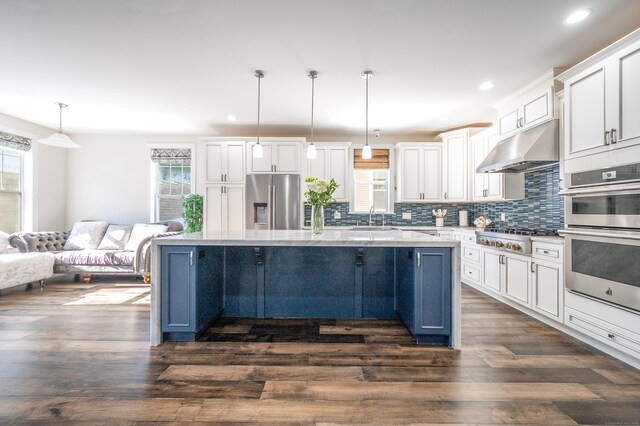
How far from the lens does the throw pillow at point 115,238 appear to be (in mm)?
5219

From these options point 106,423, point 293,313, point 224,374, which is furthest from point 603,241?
point 106,423

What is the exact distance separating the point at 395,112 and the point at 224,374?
407 centimetres

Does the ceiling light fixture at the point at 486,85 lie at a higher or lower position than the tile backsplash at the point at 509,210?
higher

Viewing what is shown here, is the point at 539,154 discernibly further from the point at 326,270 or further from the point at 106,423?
the point at 106,423

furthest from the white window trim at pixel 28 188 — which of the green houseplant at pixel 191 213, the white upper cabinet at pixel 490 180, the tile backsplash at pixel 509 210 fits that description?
the white upper cabinet at pixel 490 180

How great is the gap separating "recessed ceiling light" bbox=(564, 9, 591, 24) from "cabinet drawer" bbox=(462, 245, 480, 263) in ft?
8.75

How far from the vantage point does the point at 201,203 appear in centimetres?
546

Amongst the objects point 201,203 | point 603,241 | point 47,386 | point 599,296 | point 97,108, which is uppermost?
point 97,108

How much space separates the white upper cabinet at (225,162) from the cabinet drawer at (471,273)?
3.82m

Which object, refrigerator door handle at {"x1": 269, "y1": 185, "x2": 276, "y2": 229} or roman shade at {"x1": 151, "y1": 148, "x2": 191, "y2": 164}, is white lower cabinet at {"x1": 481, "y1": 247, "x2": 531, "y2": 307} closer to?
refrigerator door handle at {"x1": 269, "y1": 185, "x2": 276, "y2": 229}

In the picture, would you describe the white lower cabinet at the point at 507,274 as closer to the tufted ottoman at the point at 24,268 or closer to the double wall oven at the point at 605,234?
the double wall oven at the point at 605,234

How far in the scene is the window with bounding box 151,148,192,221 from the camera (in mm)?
6043

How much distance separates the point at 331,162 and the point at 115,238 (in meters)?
3.91

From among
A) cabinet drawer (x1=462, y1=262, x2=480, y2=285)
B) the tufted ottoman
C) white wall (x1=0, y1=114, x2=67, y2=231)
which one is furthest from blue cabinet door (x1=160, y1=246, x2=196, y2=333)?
white wall (x1=0, y1=114, x2=67, y2=231)
